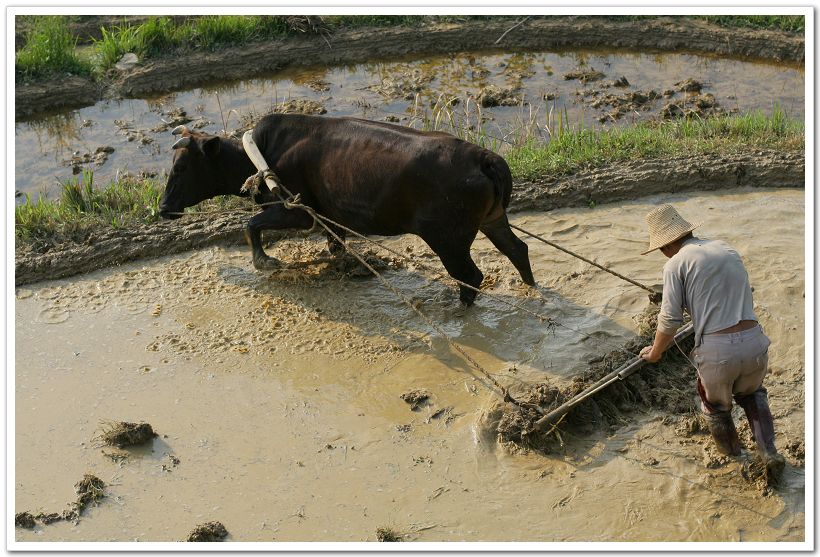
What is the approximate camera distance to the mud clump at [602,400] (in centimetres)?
559

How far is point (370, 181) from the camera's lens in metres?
6.89

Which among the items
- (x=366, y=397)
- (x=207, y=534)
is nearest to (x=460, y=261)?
(x=366, y=397)

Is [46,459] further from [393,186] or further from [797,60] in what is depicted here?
[797,60]

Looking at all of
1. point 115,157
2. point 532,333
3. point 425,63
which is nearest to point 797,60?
point 425,63

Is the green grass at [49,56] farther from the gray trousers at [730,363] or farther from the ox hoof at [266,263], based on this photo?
the gray trousers at [730,363]

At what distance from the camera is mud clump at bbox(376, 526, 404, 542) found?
4.96 meters

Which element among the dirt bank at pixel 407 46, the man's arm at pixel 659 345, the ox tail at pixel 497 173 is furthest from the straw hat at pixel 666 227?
the dirt bank at pixel 407 46

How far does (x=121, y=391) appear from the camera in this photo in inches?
255

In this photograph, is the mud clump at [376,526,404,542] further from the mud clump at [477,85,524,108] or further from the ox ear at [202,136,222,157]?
the mud clump at [477,85,524,108]

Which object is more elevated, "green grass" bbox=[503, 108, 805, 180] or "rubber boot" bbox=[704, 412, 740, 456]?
"green grass" bbox=[503, 108, 805, 180]

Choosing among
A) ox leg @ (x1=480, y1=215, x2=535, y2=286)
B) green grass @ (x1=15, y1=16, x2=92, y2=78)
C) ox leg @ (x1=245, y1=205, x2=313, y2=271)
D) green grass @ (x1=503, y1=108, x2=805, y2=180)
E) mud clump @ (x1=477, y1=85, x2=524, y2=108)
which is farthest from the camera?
green grass @ (x1=15, y1=16, x2=92, y2=78)

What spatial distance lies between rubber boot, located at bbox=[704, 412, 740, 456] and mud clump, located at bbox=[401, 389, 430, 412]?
6.13ft

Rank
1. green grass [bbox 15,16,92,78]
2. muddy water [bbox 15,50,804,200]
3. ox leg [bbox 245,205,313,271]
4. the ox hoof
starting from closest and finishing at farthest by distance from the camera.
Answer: ox leg [bbox 245,205,313,271]
the ox hoof
muddy water [bbox 15,50,804,200]
green grass [bbox 15,16,92,78]

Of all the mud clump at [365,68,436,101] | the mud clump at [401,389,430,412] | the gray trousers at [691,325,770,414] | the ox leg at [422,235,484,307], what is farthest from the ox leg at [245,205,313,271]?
the mud clump at [365,68,436,101]
